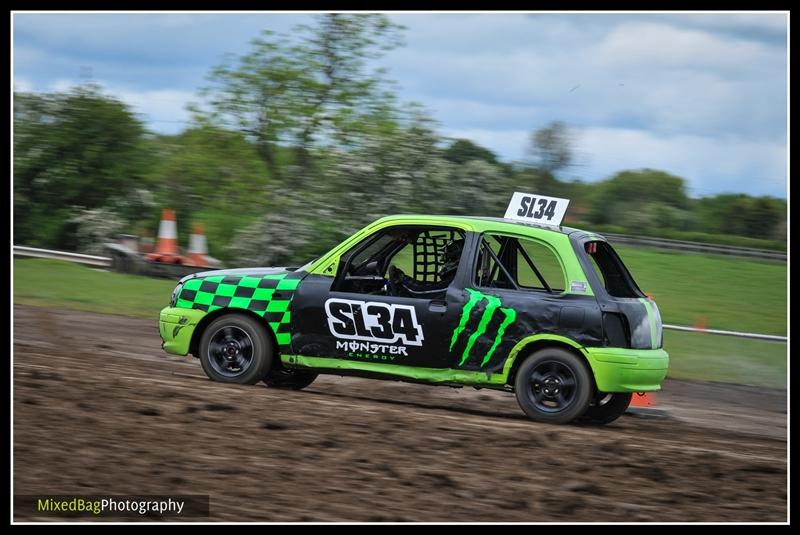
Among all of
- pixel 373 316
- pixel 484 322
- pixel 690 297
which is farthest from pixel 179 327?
pixel 690 297

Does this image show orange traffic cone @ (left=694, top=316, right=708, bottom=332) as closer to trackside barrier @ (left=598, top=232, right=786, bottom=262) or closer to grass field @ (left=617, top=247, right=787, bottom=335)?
grass field @ (left=617, top=247, right=787, bottom=335)

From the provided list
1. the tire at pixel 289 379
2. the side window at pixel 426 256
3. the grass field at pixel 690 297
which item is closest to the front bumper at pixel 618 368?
the side window at pixel 426 256

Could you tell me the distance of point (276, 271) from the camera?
979 cm

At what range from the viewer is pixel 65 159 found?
768 inches

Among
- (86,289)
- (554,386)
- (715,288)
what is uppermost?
(715,288)

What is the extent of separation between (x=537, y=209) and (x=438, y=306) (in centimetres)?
141

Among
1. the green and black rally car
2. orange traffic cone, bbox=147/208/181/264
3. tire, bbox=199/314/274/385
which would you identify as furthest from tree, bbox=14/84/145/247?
tire, bbox=199/314/274/385

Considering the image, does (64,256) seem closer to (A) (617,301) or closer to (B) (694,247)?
(A) (617,301)

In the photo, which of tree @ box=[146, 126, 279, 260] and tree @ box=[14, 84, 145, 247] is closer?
tree @ box=[146, 126, 279, 260]

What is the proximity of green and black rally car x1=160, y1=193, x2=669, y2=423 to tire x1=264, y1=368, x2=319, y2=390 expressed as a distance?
0.25 metres

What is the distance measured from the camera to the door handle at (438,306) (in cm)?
899

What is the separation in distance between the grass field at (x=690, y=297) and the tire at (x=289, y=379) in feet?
16.5

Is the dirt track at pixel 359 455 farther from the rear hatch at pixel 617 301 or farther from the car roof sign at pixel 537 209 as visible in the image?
the car roof sign at pixel 537 209

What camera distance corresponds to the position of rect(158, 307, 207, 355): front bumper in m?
9.59
